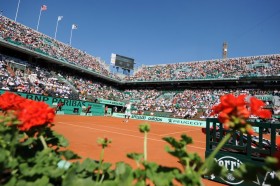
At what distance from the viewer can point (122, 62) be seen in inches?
2381

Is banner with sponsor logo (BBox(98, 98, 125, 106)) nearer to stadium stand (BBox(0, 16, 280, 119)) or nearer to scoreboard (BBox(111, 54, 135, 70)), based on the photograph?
stadium stand (BBox(0, 16, 280, 119))

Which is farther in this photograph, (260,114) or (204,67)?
(204,67)

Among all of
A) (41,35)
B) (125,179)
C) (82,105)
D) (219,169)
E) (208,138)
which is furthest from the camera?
(41,35)

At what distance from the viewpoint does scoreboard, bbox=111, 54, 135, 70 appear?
194ft

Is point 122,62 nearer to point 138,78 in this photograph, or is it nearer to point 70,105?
point 138,78

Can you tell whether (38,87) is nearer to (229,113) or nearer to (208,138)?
(208,138)

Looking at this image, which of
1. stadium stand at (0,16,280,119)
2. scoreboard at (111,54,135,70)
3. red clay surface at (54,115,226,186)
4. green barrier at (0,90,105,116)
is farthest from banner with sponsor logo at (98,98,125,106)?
red clay surface at (54,115,226,186)

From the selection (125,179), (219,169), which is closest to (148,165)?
(125,179)

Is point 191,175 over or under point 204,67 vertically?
under

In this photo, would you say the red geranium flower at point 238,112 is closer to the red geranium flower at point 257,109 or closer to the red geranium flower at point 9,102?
the red geranium flower at point 257,109

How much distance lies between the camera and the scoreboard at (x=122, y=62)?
194 ft

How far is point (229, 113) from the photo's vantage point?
61.1 inches

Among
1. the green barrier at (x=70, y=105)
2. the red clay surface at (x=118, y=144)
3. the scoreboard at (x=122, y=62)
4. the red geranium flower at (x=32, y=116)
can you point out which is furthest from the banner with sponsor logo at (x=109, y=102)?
the red geranium flower at (x=32, y=116)

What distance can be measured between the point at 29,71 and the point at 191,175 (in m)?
35.9
